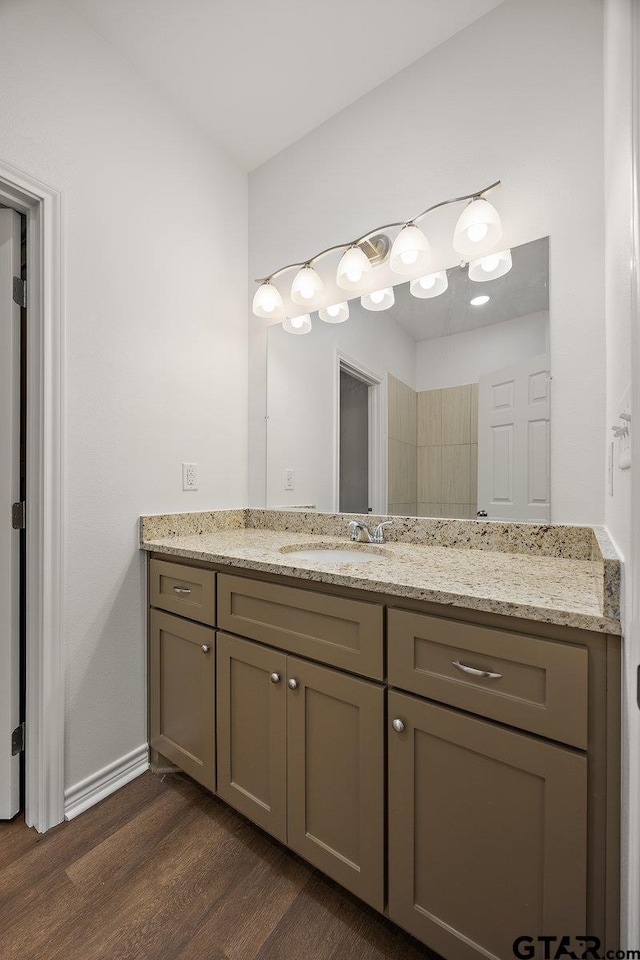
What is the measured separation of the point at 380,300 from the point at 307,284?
13.6 inches

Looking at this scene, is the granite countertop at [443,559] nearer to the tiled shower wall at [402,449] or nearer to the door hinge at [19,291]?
the tiled shower wall at [402,449]

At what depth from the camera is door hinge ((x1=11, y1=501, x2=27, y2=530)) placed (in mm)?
1373

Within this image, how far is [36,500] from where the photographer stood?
4.49 feet

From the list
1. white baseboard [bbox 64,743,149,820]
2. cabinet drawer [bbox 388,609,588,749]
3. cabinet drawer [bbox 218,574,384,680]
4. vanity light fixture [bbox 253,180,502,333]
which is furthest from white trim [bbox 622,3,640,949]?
white baseboard [bbox 64,743,149,820]

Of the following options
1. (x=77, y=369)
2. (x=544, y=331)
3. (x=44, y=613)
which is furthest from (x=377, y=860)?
(x=77, y=369)

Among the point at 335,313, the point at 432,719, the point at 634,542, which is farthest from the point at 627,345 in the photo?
the point at 335,313

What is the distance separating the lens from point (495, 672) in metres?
0.84

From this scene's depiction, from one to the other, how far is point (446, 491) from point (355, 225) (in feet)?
3.78

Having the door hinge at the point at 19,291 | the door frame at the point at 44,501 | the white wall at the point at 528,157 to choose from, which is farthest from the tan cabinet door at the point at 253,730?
the door hinge at the point at 19,291

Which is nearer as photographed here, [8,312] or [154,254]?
[8,312]

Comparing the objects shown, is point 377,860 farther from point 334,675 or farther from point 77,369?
point 77,369

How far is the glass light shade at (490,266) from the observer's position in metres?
1.41

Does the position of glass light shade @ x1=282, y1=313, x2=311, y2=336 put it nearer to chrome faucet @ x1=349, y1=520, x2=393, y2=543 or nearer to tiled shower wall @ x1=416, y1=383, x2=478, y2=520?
tiled shower wall @ x1=416, y1=383, x2=478, y2=520

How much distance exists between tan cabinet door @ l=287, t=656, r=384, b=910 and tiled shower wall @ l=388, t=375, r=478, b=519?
0.75 metres
